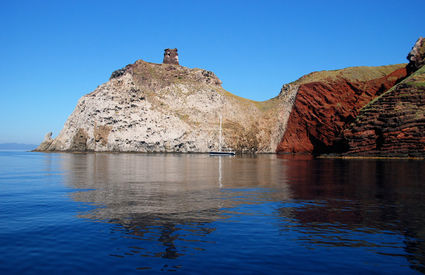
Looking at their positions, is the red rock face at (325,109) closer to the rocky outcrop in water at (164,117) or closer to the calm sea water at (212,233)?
the rocky outcrop in water at (164,117)

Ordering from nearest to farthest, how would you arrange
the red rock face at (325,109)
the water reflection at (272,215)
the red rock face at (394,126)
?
the water reflection at (272,215) < the red rock face at (394,126) < the red rock face at (325,109)

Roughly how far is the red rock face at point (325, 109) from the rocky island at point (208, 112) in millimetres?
413

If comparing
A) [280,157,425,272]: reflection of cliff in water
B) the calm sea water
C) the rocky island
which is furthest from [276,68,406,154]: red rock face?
the calm sea water

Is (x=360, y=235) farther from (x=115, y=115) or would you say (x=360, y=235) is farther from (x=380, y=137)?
(x=115, y=115)

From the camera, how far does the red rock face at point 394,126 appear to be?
96625 mm

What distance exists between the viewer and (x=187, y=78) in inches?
7239

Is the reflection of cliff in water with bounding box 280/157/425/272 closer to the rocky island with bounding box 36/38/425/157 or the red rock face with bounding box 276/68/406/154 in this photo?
the rocky island with bounding box 36/38/425/157

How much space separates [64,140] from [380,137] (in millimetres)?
140567

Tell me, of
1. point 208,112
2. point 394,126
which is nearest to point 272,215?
point 394,126

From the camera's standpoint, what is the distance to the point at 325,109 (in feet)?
488

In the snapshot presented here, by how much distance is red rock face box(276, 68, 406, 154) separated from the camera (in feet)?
468

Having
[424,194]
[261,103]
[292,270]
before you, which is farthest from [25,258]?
[261,103]

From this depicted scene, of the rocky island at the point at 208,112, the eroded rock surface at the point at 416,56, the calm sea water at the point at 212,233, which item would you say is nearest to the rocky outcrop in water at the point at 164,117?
the rocky island at the point at 208,112

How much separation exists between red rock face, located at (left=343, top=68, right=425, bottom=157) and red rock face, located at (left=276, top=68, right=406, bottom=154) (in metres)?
21.6
